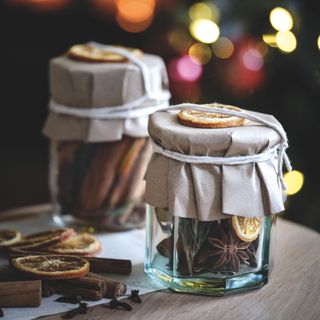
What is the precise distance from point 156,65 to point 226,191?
0.44 metres

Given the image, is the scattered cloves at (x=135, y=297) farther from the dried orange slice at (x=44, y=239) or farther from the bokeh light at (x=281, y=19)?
the bokeh light at (x=281, y=19)

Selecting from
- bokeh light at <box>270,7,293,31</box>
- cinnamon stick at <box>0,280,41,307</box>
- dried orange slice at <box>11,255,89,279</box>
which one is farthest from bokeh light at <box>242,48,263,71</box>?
cinnamon stick at <box>0,280,41,307</box>

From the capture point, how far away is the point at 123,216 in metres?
1.40

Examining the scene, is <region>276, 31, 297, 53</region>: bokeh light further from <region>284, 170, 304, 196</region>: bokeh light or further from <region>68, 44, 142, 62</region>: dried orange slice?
<region>68, 44, 142, 62</region>: dried orange slice

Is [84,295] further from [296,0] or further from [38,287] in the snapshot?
[296,0]

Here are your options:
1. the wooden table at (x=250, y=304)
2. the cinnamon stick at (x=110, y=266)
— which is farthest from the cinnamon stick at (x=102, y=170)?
the wooden table at (x=250, y=304)

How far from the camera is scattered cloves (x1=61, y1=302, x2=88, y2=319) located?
3.39 ft

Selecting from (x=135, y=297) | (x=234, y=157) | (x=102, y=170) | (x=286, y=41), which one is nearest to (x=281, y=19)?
(x=286, y=41)

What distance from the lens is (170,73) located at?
2336 millimetres

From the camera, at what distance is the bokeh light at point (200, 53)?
2.08 meters

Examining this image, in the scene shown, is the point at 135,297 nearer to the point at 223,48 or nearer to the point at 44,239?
the point at 44,239

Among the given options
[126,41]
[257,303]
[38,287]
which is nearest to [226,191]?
[257,303]

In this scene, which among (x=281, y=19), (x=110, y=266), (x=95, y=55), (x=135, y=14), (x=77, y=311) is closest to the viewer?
(x=77, y=311)

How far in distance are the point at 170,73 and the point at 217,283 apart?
4.32 ft
